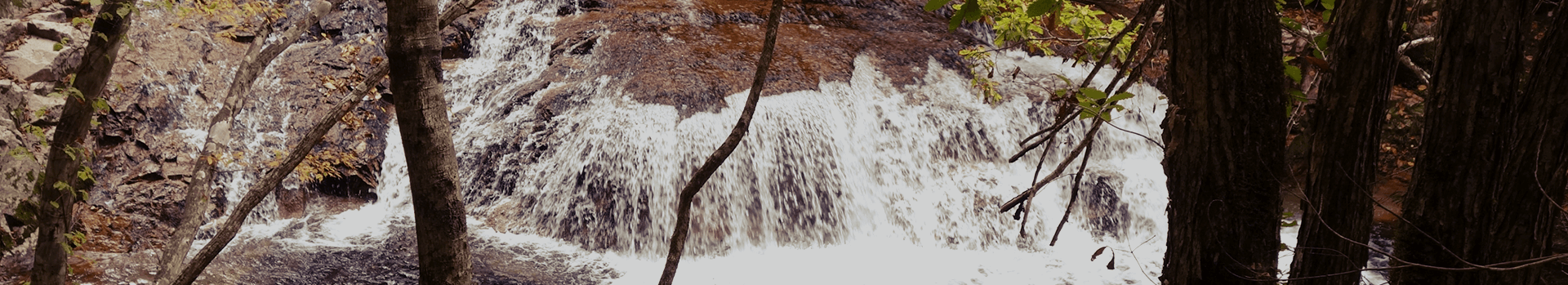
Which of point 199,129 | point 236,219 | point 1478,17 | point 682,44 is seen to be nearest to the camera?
point 1478,17

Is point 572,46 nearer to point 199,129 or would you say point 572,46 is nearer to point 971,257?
point 199,129

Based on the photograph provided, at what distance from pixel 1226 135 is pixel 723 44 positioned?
8.36m

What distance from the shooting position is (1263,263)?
6.81 ft

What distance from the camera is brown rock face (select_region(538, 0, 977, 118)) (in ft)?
30.2

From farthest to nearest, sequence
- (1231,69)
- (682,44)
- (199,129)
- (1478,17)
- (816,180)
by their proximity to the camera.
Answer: (682,44)
(199,129)
(816,180)
(1478,17)
(1231,69)

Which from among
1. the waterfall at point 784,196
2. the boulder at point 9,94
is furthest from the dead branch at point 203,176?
the boulder at point 9,94

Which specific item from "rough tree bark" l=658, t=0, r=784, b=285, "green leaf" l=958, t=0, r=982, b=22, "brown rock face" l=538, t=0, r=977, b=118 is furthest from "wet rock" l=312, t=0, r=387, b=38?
"green leaf" l=958, t=0, r=982, b=22

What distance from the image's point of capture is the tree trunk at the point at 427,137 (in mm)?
2152

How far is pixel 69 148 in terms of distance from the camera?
165 inches

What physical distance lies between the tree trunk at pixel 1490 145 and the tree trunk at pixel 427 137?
257 centimetres

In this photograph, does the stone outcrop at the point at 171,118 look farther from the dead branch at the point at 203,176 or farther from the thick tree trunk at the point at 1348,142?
the thick tree trunk at the point at 1348,142

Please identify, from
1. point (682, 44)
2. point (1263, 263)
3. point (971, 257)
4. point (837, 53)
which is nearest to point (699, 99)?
point (682, 44)

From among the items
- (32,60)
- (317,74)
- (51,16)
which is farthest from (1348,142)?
(51,16)

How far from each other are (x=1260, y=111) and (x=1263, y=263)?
0.38 metres
